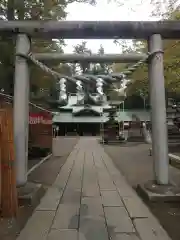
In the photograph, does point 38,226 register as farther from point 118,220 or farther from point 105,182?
point 105,182

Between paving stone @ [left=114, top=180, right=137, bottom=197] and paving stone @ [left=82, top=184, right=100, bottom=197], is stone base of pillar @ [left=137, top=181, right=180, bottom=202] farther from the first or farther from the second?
paving stone @ [left=82, top=184, right=100, bottom=197]

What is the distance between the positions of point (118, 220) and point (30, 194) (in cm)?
199

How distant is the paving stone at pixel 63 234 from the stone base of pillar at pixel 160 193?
7.21ft

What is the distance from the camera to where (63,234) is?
4.45 meters

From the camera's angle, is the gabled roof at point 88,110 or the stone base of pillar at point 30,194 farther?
the gabled roof at point 88,110

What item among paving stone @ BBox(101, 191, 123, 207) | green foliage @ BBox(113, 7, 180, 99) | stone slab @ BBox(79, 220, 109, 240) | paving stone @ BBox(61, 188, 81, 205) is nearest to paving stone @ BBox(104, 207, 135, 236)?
stone slab @ BBox(79, 220, 109, 240)

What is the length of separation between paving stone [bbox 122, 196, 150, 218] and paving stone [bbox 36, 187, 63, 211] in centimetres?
144

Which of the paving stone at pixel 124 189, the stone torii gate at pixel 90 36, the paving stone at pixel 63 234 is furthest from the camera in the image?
the paving stone at pixel 124 189

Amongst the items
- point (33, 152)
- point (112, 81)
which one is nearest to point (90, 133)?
point (33, 152)

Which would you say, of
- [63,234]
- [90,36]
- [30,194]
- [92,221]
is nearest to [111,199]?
[92,221]

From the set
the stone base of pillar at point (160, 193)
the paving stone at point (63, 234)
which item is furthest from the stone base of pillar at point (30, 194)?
the stone base of pillar at point (160, 193)

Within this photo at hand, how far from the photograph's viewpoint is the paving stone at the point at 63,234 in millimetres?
4285

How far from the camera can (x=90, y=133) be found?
4966cm

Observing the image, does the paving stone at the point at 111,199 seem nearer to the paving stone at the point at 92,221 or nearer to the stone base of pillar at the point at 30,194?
the paving stone at the point at 92,221
